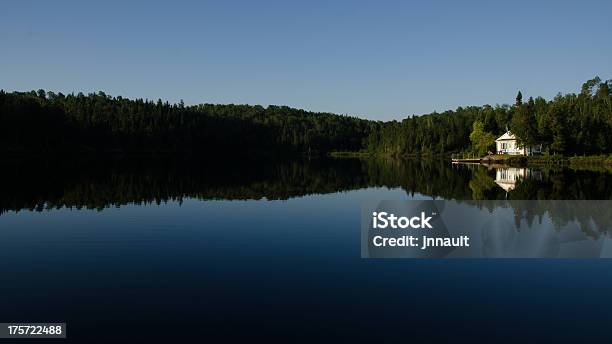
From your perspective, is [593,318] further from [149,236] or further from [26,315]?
[149,236]

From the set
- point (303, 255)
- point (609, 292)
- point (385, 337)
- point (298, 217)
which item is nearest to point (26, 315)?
point (385, 337)

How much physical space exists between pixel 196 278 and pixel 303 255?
16.7ft

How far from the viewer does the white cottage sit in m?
123

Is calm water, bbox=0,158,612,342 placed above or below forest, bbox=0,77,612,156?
below

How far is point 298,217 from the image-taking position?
→ 31.3 metres

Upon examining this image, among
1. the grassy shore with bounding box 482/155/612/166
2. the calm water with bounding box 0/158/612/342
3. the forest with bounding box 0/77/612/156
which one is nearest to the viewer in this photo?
the calm water with bounding box 0/158/612/342

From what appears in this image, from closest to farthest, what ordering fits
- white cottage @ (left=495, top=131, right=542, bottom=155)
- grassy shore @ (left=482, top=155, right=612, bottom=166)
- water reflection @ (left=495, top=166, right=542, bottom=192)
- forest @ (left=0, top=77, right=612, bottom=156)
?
water reflection @ (left=495, top=166, right=542, bottom=192) → grassy shore @ (left=482, top=155, right=612, bottom=166) → forest @ (left=0, top=77, right=612, bottom=156) → white cottage @ (left=495, top=131, right=542, bottom=155)

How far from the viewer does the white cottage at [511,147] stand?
12252cm

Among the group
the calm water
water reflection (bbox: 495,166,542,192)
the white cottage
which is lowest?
the calm water

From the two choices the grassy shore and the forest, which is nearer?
the grassy shore

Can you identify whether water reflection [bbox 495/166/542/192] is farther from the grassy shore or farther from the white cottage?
the white cottage

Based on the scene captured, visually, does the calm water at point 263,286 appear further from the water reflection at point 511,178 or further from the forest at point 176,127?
the forest at point 176,127

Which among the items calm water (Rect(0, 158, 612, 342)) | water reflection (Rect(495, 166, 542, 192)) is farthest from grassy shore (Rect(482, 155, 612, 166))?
calm water (Rect(0, 158, 612, 342))

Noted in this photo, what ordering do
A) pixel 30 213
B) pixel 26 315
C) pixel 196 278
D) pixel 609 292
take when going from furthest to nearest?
pixel 30 213
pixel 196 278
pixel 609 292
pixel 26 315
